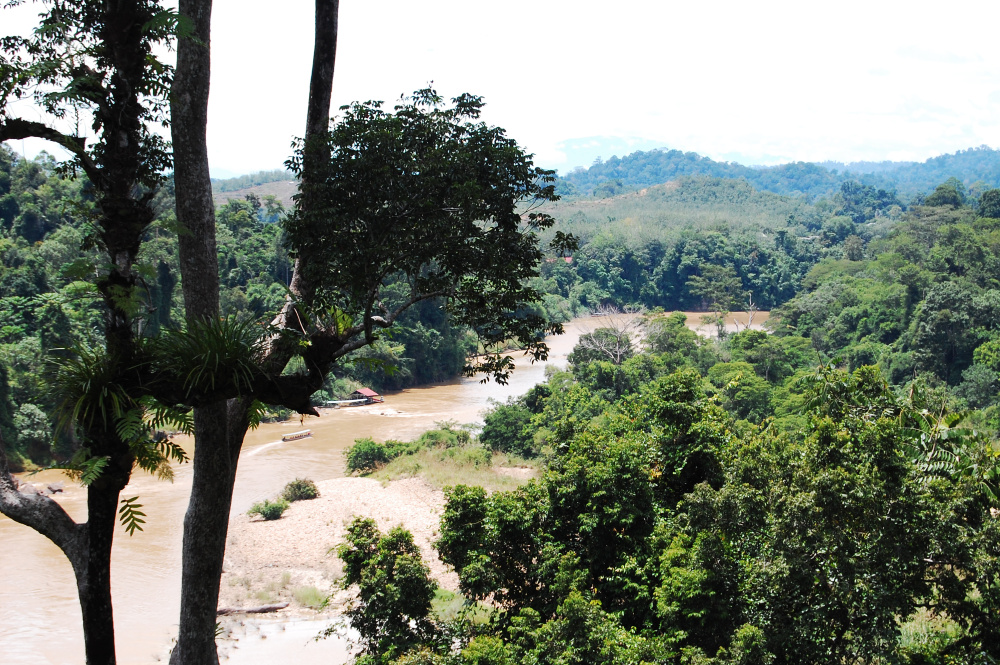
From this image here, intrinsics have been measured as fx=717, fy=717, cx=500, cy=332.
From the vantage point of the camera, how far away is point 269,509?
814 inches

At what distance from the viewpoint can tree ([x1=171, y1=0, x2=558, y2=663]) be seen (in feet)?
14.2

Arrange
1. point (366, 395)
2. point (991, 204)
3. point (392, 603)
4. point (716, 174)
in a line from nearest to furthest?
point (392, 603) → point (366, 395) → point (991, 204) → point (716, 174)

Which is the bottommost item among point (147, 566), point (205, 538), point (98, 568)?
point (147, 566)

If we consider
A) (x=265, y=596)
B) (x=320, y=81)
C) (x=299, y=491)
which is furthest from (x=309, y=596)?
(x=320, y=81)

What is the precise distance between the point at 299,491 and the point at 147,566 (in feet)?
18.1

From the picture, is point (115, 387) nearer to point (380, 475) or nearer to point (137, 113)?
point (137, 113)

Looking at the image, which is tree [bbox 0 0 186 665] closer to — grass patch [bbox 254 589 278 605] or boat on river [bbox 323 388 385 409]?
grass patch [bbox 254 589 278 605]

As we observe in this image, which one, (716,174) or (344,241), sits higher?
(716,174)

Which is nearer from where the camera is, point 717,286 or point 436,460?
point 436,460

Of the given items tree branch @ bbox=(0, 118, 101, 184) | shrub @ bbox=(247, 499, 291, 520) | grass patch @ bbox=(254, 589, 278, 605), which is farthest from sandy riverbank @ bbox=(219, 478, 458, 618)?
tree branch @ bbox=(0, 118, 101, 184)

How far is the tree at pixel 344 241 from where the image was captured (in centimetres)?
434

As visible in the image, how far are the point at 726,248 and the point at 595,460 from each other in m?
56.4

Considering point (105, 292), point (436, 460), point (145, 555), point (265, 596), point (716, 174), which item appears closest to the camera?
point (105, 292)

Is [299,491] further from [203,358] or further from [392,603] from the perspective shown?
[203,358]
